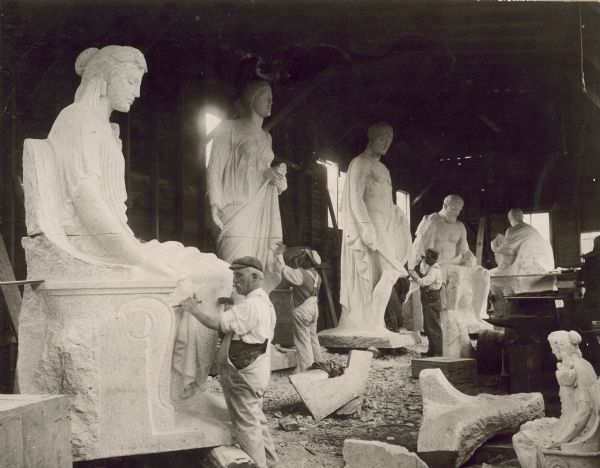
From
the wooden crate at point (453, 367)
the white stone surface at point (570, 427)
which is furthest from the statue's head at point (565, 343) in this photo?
the wooden crate at point (453, 367)

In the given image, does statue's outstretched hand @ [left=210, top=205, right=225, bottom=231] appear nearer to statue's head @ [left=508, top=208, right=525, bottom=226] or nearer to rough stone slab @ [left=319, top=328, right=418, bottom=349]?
rough stone slab @ [left=319, top=328, right=418, bottom=349]

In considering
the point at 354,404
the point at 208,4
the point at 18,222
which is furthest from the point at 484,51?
the point at 18,222

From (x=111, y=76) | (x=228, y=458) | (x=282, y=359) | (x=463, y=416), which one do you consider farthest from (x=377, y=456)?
(x=111, y=76)

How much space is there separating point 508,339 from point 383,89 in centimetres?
573

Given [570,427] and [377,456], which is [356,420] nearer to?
[377,456]

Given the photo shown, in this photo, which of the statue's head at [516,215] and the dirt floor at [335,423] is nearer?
the dirt floor at [335,423]

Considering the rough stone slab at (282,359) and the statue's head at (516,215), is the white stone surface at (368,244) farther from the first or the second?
the statue's head at (516,215)

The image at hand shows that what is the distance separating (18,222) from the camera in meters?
6.32

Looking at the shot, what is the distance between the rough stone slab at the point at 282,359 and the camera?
262 inches

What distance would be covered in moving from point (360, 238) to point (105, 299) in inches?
190

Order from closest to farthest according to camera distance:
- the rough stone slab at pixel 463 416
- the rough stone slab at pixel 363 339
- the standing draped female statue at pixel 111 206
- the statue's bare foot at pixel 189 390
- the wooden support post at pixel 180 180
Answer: the standing draped female statue at pixel 111 206 < the statue's bare foot at pixel 189 390 < the rough stone slab at pixel 463 416 < the rough stone slab at pixel 363 339 < the wooden support post at pixel 180 180

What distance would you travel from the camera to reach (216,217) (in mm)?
6461

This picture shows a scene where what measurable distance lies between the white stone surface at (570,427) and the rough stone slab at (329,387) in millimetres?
1779

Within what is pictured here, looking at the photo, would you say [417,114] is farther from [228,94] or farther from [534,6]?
[534,6]
